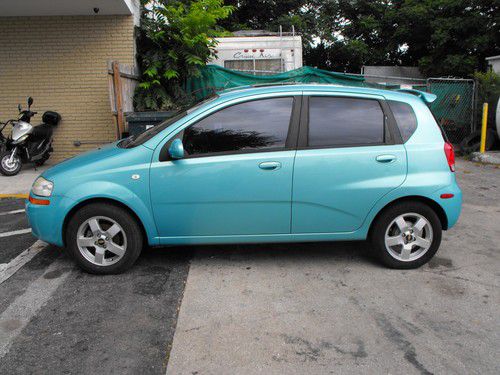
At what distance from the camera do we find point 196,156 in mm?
4180

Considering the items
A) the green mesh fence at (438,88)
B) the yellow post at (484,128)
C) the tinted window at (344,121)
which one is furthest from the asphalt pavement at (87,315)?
the yellow post at (484,128)

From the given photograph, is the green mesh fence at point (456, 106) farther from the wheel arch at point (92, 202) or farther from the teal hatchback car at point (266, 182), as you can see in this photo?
the wheel arch at point (92, 202)

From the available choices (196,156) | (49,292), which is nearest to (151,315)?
(49,292)

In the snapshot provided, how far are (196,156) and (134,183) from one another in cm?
60

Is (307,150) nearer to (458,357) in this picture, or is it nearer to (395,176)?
(395,176)

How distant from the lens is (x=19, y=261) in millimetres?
4719

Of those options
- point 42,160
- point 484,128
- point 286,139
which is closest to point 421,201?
point 286,139

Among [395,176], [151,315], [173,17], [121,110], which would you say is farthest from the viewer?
[173,17]

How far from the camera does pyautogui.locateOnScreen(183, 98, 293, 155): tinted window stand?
4238mm

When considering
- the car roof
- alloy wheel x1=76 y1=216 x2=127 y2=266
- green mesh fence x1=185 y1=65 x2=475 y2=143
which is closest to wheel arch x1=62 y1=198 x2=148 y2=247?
alloy wheel x1=76 y1=216 x2=127 y2=266

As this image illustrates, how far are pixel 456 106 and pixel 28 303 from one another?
12025mm

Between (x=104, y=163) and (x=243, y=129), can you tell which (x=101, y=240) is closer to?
(x=104, y=163)

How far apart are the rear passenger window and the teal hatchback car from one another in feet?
0.04

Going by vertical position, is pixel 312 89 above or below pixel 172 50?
below
